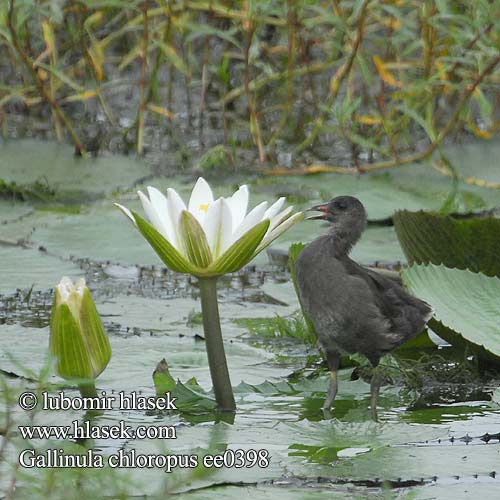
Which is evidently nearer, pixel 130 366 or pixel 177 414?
pixel 177 414

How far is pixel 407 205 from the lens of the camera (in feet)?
15.4

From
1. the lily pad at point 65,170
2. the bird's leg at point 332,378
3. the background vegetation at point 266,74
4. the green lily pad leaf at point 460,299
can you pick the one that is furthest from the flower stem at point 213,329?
the lily pad at point 65,170

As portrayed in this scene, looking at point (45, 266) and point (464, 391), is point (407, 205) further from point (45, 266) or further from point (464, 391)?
point (464, 391)

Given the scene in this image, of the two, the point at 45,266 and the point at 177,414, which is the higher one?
the point at 45,266

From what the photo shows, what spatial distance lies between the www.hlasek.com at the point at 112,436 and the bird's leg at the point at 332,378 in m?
0.34

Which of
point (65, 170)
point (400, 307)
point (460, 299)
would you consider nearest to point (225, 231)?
point (400, 307)

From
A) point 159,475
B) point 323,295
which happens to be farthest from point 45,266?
point 159,475

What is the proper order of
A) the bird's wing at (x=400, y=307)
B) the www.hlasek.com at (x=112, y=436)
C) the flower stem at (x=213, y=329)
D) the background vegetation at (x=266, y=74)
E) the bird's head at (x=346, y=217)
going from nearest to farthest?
1. the www.hlasek.com at (x=112, y=436)
2. the flower stem at (x=213, y=329)
3. the bird's wing at (x=400, y=307)
4. the bird's head at (x=346, y=217)
5. the background vegetation at (x=266, y=74)

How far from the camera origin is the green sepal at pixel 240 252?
239 centimetres

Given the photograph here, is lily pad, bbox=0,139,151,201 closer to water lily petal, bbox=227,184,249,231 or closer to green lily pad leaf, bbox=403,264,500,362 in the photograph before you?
green lily pad leaf, bbox=403,264,500,362

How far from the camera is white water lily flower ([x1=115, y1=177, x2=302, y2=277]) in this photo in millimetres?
2375

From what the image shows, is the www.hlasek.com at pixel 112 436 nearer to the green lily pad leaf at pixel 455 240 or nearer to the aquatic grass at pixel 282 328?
the aquatic grass at pixel 282 328

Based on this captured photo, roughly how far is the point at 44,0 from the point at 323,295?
3.21 metres

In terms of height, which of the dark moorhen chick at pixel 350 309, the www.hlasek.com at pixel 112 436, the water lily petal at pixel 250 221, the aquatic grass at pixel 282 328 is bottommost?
the www.hlasek.com at pixel 112 436
